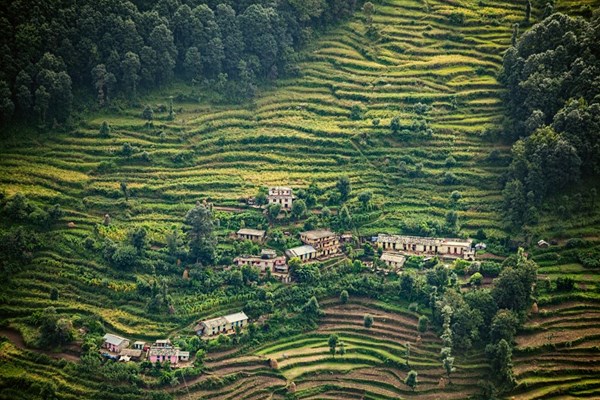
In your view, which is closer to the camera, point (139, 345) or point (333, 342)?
point (139, 345)

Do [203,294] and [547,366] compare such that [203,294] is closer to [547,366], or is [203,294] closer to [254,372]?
[254,372]

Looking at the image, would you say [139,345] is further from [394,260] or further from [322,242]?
[394,260]

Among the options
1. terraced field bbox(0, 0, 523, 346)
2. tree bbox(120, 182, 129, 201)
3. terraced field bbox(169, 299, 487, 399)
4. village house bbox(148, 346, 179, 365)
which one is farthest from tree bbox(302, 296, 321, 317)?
tree bbox(120, 182, 129, 201)

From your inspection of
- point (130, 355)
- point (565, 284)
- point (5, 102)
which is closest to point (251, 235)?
point (130, 355)

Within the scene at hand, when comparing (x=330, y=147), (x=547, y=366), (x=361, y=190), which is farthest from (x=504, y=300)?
(x=330, y=147)

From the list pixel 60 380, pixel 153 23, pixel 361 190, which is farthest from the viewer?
pixel 153 23

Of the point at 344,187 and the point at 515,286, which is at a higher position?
the point at 344,187

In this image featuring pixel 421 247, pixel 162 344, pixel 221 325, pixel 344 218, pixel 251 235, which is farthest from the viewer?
pixel 344 218
